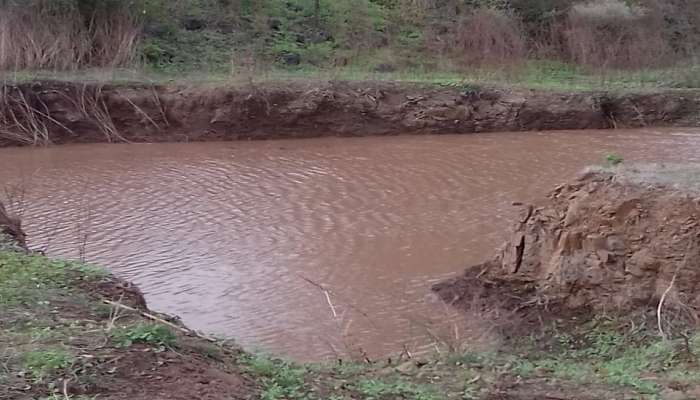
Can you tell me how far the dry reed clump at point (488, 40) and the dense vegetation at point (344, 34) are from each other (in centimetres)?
3

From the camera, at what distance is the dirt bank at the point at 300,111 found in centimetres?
1558

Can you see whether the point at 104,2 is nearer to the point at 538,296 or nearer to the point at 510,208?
the point at 510,208

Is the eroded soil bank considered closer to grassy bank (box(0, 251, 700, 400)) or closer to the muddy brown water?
grassy bank (box(0, 251, 700, 400))

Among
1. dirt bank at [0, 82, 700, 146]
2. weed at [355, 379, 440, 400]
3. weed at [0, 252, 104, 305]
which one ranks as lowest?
weed at [355, 379, 440, 400]

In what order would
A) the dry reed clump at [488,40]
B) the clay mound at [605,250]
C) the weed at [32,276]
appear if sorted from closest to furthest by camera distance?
the weed at [32,276] < the clay mound at [605,250] < the dry reed clump at [488,40]

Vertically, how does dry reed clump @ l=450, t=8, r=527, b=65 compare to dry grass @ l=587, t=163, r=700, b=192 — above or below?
above

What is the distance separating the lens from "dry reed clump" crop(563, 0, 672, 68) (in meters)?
22.7

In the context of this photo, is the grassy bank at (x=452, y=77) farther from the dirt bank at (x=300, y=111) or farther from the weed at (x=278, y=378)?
the weed at (x=278, y=378)

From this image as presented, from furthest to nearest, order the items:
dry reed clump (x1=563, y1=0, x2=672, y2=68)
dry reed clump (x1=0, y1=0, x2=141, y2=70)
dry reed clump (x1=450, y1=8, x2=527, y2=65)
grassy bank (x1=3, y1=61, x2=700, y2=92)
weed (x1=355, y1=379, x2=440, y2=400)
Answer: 1. dry reed clump (x1=563, y1=0, x2=672, y2=68)
2. dry reed clump (x1=450, y1=8, x2=527, y2=65)
3. dry reed clump (x1=0, y1=0, x2=141, y2=70)
4. grassy bank (x1=3, y1=61, x2=700, y2=92)
5. weed (x1=355, y1=379, x2=440, y2=400)

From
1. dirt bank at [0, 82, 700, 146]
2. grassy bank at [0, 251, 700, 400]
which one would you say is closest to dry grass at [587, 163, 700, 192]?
grassy bank at [0, 251, 700, 400]

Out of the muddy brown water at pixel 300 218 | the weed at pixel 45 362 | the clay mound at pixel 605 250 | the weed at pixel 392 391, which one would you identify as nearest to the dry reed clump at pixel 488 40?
the muddy brown water at pixel 300 218

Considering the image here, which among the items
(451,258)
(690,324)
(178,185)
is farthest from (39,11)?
A: (690,324)

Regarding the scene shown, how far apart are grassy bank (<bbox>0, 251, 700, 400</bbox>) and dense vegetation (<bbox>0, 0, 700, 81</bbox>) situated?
13.0m

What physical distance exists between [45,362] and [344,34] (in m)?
19.1
